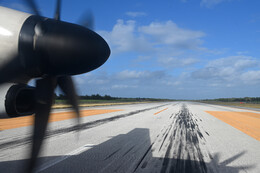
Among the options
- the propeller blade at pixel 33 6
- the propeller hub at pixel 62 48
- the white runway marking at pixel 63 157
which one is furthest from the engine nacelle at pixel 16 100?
the white runway marking at pixel 63 157

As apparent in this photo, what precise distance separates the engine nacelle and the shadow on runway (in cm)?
162

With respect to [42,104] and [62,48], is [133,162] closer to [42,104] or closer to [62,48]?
[42,104]

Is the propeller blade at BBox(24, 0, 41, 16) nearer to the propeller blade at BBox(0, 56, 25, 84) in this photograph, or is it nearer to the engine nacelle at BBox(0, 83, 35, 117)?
the propeller blade at BBox(0, 56, 25, 84)

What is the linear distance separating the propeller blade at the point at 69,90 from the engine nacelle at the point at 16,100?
45cm

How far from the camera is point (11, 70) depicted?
8.69ft

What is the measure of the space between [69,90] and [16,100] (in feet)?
2.58

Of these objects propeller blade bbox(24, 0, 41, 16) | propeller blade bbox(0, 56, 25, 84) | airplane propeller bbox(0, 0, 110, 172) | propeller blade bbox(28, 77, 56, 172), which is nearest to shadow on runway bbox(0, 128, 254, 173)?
propeller blade bbox(28, 77, 56, 172)

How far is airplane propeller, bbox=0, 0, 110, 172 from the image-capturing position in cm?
257

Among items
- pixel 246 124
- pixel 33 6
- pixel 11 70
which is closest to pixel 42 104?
pixel 11 70

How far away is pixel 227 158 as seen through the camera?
519 centimetres

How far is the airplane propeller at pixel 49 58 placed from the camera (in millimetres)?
2568

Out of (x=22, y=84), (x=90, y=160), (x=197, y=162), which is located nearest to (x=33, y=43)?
(x=22, y=84)

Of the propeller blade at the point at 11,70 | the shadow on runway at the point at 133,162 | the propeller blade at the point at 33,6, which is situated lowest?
the shadow on runway at the point at 133,162

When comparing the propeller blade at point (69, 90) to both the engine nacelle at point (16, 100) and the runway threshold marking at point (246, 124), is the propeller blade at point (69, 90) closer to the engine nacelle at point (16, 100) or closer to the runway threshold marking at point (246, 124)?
the engine nacelle at point (16, 100)
